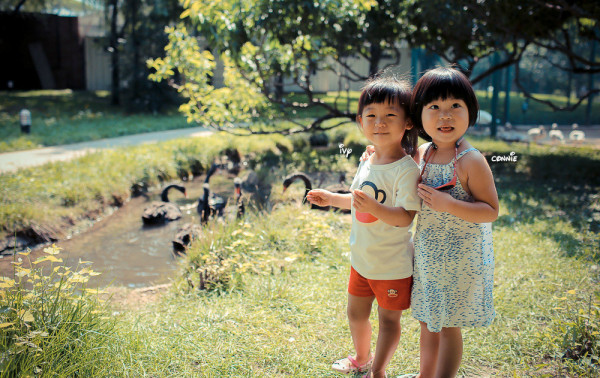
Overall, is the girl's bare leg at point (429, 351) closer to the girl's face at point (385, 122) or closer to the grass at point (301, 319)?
the grass at point (301, 319)

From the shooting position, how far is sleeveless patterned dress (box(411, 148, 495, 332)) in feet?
7.28

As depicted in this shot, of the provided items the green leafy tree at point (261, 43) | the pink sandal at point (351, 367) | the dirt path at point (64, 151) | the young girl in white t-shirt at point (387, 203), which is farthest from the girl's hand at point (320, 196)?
the dirt path at point (64, 151)

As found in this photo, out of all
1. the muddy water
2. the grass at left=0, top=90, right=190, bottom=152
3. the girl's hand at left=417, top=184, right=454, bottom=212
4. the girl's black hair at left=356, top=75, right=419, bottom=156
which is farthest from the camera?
the grass at left=0, top=90, right=190, bottom=152

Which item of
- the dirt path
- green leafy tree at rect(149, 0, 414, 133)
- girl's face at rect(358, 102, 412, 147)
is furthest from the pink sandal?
the dirt path

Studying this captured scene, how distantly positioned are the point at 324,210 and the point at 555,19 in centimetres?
556

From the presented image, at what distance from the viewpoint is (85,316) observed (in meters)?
2.61

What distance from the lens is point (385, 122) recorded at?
7.55 feet

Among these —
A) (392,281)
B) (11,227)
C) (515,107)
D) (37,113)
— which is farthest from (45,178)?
(515,107)

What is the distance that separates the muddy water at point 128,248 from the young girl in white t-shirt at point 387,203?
2.70 meters

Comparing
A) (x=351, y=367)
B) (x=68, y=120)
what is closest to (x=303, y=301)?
(x=351, y=367)

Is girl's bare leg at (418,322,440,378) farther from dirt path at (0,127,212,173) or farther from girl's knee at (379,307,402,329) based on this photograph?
dirt path at (0,127,212,173)

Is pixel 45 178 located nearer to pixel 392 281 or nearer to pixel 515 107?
pixel 392 281

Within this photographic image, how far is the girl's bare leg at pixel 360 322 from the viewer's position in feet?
8.25

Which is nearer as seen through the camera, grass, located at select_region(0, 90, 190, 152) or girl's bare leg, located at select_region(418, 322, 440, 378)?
girl's bare leg, located at select_region(418, 322, 440, 378)
